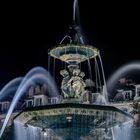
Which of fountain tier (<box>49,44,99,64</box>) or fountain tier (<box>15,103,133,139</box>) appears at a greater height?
fountain tier (<box>49,44,99,64</box>)

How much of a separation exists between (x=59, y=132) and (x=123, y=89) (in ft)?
233

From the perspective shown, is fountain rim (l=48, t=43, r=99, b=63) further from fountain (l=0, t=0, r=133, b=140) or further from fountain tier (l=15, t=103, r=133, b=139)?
fountain tier (l=15, t=103, r=133, b=139)

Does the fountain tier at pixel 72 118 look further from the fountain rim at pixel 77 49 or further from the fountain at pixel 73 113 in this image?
the fountain rim at pixel 77 49

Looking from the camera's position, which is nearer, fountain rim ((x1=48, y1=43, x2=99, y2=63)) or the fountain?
the fountain

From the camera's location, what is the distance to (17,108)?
9919 centimetres

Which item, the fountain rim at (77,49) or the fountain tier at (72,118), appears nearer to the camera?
the fountain tier at (72,118)

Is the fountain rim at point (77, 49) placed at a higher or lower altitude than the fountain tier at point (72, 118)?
higher

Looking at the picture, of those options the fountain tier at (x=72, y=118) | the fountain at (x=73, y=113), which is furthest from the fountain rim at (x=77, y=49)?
the fountain tier at (x=72, y=118)

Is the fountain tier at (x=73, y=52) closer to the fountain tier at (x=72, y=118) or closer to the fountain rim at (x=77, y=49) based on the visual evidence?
the fountain rim at (x=77, y=49)

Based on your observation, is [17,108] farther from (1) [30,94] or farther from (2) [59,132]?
(2) [59,132]

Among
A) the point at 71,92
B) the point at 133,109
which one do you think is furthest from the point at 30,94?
the point at 71,92

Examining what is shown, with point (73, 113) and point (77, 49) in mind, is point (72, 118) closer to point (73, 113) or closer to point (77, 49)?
point (73, 113)

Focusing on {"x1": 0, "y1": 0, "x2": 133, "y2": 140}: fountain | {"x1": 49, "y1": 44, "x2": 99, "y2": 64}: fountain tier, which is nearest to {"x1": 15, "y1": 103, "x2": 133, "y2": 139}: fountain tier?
{"x1": 0, "y1": 0, "x2": 133, "y2": 140}: fountain

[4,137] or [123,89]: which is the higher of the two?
[123,89]
